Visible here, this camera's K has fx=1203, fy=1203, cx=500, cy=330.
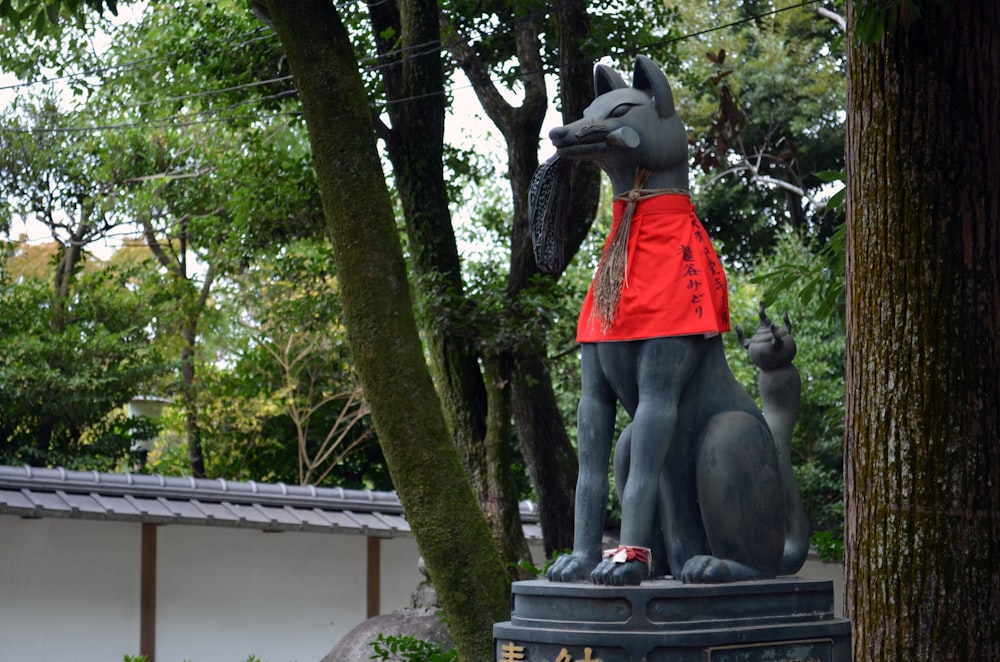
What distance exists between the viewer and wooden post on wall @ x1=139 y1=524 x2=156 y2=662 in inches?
428

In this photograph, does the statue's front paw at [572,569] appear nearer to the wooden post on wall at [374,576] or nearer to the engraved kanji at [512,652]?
the engraved kanji at [512,652]

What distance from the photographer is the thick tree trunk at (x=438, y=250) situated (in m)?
7.68

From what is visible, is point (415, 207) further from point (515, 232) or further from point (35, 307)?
point (35, 307)

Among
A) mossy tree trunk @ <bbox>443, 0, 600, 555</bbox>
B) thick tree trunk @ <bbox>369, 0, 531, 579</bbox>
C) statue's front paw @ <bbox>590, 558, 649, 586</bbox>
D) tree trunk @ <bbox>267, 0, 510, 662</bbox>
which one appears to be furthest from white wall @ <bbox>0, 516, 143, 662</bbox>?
statue's front paw @ <bbox>590, 558, 649, 586</bbox>

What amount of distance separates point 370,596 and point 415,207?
18.2ft

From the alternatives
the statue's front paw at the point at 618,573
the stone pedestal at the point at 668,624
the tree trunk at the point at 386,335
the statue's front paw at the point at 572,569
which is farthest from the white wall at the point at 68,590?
the statue's front paw at the point at 618,573

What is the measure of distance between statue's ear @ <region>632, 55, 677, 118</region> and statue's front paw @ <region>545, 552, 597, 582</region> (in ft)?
4.77

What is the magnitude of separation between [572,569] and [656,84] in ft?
5.21

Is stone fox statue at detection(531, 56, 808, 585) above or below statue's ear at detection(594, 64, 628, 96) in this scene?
below

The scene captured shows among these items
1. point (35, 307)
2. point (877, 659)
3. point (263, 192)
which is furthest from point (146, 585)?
point (877, 659)

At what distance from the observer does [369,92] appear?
344 inches

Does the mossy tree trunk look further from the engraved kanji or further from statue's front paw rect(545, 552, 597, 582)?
the engraved kanji

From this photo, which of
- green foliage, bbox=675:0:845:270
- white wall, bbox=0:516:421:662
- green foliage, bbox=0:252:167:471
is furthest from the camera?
green foliage, bbox=675:0:845:270

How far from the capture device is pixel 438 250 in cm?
771
